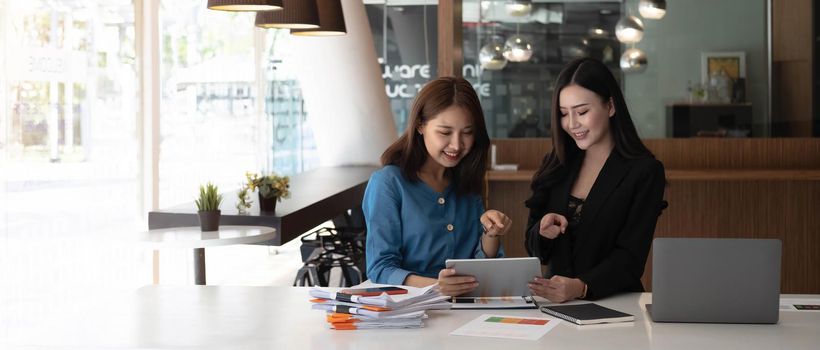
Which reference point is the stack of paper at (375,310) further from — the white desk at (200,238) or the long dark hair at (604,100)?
the white desk at (200,238)

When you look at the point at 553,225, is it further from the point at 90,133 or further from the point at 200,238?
the point at 90,133

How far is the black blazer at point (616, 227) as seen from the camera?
309cm

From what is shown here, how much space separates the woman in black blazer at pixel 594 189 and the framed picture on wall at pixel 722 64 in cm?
586

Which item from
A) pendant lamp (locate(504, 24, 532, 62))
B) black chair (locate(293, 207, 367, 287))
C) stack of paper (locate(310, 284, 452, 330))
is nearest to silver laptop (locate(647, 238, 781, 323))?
stack of paper (locate(310, 284, 452, 330))

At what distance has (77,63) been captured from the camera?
22.8 ft

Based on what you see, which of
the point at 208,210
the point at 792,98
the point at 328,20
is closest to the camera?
the point at 208,210

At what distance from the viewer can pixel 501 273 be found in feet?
9.15

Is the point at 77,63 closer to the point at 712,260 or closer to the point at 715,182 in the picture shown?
the point at 715,182

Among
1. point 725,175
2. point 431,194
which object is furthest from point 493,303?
point 725,175

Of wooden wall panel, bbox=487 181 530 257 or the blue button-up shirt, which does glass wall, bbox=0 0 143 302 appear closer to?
wooden wall panel, bbox=487 181 530 257

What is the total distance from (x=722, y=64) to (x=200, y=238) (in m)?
5.77

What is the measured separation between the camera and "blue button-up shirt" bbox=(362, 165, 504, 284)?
3.07 m

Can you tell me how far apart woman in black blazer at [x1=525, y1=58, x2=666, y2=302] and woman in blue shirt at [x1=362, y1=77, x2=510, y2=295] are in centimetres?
24

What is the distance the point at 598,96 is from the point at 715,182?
3697mm
